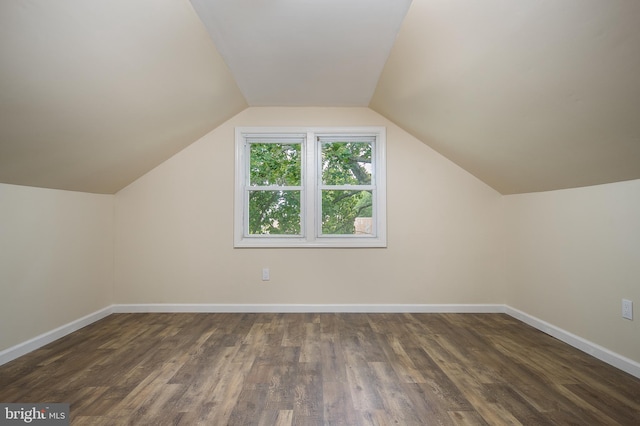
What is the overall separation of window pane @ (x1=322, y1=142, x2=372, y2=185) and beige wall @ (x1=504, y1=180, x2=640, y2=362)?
1.62 metres

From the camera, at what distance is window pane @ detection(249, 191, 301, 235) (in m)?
3.67

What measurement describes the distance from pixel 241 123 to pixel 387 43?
1898mm

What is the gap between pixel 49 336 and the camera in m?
2.63

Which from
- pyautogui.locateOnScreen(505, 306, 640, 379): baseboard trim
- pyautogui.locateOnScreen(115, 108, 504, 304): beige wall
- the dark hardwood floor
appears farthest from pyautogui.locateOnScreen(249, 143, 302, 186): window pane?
pyautogui.locateOnScreen(505, 306, 640, 379): baseboard trim

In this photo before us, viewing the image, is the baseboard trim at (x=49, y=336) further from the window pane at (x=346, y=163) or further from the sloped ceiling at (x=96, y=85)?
the window pane at (x=346, y=163)

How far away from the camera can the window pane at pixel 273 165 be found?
3684mm

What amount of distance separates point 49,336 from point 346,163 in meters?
3.21

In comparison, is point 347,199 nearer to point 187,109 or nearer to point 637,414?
point 187,109

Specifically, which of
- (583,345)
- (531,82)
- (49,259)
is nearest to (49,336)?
(49,259)

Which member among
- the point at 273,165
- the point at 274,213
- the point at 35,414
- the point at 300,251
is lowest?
the point at 35,414

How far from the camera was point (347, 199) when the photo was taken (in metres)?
3.67

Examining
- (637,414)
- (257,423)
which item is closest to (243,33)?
(257,423)

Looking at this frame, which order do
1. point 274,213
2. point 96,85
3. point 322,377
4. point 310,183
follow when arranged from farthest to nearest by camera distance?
point 274,213 → point 310,183 → point 322,377 → point 96,85

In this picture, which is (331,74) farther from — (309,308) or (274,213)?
(309,308)
